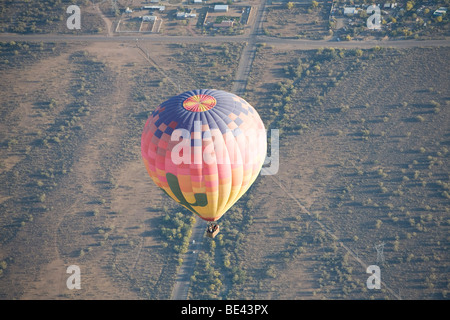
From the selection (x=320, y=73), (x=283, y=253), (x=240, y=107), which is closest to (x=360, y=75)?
(x=320, y=73)

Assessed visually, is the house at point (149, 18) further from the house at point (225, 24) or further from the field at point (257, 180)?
the house at point (225, 24)

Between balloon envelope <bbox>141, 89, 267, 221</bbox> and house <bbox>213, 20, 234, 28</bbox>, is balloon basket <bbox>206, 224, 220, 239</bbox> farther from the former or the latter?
house <bbox>213, 20, 234, 28</bbox>

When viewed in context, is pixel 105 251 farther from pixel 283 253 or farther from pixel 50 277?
pixel 283 253

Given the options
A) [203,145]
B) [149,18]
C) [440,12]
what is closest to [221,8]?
[149,18]

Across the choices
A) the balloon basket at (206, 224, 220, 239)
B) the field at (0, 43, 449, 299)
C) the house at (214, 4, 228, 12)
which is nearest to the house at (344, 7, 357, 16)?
the field at (0, 43, 449, 299)

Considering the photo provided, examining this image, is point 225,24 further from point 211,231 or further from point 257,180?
point 211,231

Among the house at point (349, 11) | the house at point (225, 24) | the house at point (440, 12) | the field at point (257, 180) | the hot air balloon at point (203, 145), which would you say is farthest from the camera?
the house at point (225, 24)

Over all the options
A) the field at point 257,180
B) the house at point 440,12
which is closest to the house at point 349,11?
the field at point 257,180
